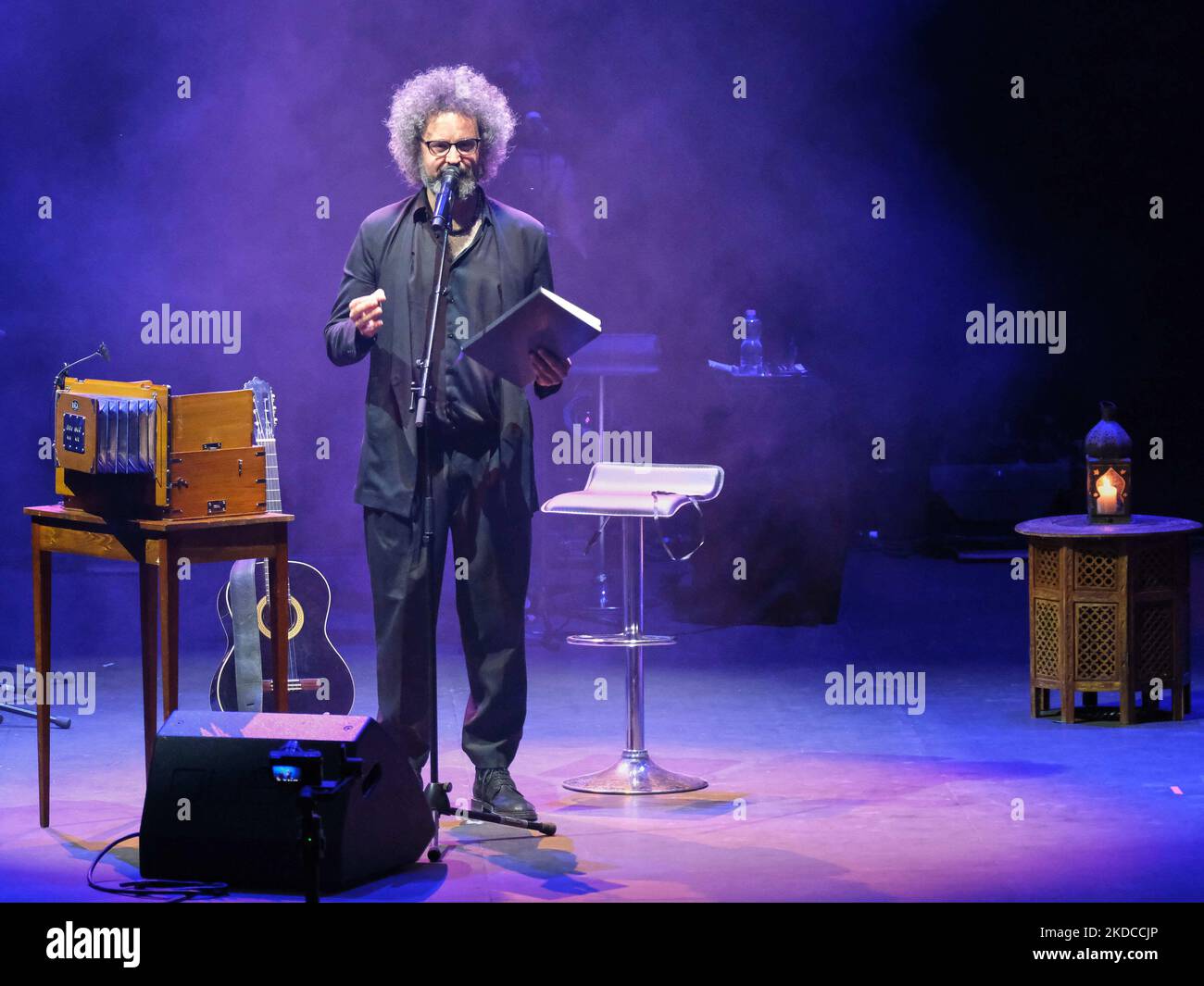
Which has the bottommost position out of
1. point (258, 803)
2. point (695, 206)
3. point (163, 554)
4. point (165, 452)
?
point (258, 803)

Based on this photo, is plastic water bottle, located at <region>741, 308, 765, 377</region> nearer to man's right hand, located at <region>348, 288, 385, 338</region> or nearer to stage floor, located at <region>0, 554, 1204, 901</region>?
stage floor, located at <region>0, 554, 1204, 901</region>

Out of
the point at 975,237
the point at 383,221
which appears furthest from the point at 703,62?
the point at 383,221

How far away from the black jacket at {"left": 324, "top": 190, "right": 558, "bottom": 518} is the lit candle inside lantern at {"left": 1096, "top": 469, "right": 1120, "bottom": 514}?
2187 mm

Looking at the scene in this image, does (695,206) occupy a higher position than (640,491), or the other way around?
(695,206)

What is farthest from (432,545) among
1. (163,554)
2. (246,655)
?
(246,655)

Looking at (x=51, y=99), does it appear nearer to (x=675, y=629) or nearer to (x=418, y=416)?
(x=675, y=629)

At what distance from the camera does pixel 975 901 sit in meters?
3.36

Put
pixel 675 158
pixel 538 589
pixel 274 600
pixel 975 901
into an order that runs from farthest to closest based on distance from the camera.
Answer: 1. pixel 675 158
2. pixel 538 589
3. pixel 274 600
4. pixel 975 901

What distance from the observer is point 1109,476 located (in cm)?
548

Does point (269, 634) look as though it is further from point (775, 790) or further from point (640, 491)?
point (775, 790)

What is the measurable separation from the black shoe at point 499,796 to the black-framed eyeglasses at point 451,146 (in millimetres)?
1519

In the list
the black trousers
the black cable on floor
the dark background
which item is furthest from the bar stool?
the dark background

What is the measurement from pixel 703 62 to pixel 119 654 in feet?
14.2

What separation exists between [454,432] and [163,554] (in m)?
0.75
